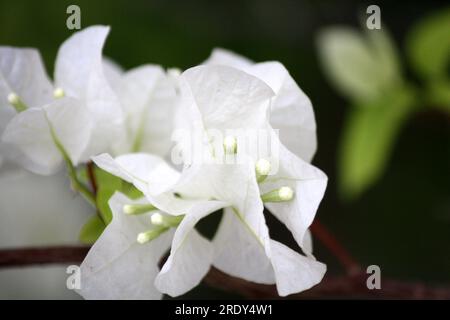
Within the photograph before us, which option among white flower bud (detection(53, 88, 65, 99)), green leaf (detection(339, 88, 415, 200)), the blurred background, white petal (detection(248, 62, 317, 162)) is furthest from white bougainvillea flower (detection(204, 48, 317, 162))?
the blurred background

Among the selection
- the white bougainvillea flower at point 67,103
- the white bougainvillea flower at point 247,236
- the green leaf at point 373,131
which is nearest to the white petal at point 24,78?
the white bougainvillea flower at point 67,103

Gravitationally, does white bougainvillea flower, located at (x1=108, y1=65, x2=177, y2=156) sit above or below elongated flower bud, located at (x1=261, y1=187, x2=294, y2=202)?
above

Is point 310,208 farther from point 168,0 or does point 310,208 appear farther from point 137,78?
point 168,0

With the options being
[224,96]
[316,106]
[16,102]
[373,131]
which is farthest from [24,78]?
[316,106]

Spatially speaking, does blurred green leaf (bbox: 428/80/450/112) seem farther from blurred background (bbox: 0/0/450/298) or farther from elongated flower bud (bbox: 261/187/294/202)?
elongated flower bud (bbox: 261/187/294/202)

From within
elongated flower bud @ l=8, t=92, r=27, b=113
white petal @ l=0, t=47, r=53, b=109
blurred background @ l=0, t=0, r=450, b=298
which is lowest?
blurred background @ l=0, t=0, r=450, b=298

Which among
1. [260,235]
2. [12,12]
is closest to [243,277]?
[260,235]

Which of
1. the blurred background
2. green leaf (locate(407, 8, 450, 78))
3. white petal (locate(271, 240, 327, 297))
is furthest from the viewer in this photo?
the blurred background
